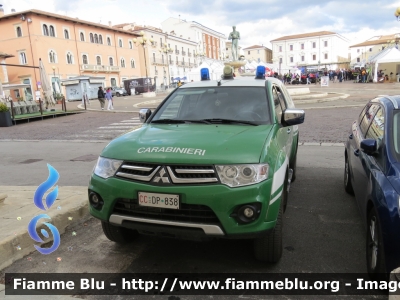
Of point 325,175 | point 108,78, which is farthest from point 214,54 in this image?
point 325,175

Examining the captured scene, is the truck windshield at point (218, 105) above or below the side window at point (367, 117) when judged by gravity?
above

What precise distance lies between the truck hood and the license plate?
289 mm

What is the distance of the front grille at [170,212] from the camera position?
286 cm

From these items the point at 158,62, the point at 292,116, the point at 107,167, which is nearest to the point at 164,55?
the point at 158,62

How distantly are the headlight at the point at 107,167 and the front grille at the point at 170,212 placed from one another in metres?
0.28

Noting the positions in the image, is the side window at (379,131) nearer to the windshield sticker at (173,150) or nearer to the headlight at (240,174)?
the headlight at (240,174)

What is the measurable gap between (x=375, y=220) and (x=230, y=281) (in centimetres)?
133

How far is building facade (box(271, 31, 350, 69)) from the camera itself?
109 meters

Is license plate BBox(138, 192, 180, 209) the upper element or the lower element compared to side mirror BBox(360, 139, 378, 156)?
lower

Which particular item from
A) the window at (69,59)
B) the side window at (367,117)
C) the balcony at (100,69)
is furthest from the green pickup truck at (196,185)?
the balcony at (100,69)

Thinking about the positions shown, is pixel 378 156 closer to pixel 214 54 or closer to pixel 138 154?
pixel 138 154

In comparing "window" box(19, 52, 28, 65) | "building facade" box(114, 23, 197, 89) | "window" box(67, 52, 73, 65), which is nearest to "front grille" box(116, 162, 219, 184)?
"window" box(19, 52, 28, 65)

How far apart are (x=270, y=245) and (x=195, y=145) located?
113 cm

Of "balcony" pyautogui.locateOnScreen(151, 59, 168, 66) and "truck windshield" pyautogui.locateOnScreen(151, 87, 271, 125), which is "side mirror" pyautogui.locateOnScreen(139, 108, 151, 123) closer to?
"truck windshield" pyautogui.locateOnScreen(151, 87, 271, 125)
